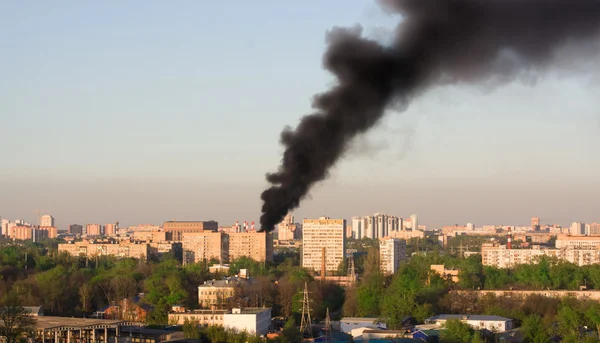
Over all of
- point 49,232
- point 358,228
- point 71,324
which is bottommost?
point 71,324

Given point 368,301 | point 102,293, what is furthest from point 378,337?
point 102,293

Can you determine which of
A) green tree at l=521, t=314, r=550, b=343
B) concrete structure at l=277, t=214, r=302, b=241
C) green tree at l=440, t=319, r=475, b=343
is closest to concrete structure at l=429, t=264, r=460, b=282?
green tree at l=521, t=314, r=550, b=343

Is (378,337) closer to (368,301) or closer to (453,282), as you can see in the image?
Result: (368,301)

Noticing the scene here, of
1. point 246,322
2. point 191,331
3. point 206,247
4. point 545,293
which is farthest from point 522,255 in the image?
point 191,331

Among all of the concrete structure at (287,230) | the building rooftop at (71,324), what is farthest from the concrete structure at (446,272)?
the concrete structure at (287,230)

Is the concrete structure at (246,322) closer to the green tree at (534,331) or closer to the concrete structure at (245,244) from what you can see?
the green tree at (534,331)

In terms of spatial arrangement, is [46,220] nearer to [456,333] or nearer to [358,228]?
[358,228]

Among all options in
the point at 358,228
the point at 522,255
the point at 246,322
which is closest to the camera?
the point at 246,322
